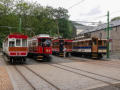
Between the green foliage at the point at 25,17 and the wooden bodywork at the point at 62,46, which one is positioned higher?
the green foliage at the point at 25,17

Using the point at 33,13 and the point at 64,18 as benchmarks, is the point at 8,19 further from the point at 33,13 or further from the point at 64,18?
the point at 64,18

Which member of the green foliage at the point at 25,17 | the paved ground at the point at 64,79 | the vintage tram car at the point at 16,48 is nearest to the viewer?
the paved ground at the point at 64,79

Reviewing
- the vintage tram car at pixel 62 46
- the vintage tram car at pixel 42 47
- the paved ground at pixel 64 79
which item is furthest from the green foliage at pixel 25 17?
the paved ground at pixel 64 79

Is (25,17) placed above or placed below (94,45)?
above

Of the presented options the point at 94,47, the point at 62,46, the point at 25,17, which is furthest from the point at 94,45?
the point at 25,17

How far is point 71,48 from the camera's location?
30625mm

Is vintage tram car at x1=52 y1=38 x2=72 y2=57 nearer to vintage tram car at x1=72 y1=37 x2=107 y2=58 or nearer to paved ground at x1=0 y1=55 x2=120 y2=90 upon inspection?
vintage tram car at x1=72 y1=37 x2=107 y2=58

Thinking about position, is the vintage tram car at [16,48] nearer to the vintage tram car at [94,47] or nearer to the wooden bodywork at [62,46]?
the vintage tram car at [94,47]

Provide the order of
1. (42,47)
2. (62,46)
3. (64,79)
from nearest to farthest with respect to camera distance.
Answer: (64,79) < (42,47) < (62,46)

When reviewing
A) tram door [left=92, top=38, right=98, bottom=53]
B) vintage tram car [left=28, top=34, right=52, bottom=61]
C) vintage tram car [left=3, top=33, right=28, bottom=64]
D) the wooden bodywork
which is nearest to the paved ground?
vintage tram car [left=3, top=33, right=28, bottom=64]

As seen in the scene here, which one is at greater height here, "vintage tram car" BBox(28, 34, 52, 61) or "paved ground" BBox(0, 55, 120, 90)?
"vintage tram car" BBox(28, 34, 52, 61)

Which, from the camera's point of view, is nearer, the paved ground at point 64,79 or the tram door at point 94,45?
the paved ground at point 64,79

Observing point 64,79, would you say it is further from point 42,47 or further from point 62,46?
point 62,46

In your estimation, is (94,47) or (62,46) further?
(62,46)
